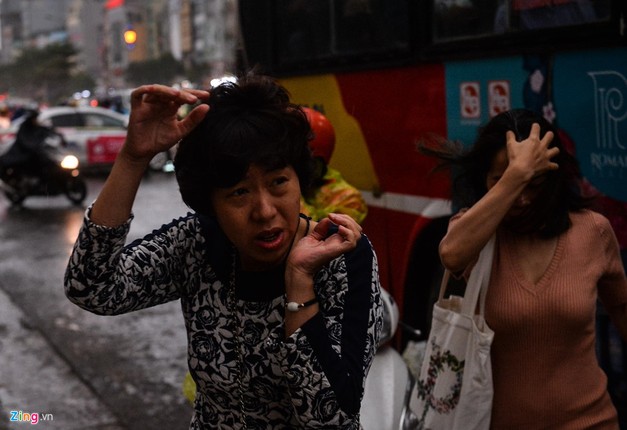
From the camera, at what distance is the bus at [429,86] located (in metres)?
3.71

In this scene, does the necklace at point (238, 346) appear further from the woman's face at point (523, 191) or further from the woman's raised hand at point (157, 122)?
the woman's face at point (523, 191)

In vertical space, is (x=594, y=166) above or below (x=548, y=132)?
below

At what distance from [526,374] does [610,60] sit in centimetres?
149

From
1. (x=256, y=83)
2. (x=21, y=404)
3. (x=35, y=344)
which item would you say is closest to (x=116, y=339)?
(x=35, y=344)

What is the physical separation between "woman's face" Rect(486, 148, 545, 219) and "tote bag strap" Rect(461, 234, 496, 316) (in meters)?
0.11

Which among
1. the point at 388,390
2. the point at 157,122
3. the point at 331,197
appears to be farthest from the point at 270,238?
the point at 331,197

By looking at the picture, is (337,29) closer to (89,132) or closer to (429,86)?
(429,86)

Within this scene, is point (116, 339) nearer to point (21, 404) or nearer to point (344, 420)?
point (21, 404)

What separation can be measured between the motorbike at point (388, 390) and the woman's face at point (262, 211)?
1.40 metres

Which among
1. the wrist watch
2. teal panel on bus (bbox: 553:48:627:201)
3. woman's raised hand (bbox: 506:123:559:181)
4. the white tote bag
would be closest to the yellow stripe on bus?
teal panel on bus (bbox: 553:48:627:201)

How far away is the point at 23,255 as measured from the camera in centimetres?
1084

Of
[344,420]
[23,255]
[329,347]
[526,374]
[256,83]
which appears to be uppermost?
[256,83]

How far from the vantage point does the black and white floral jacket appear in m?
1.76
